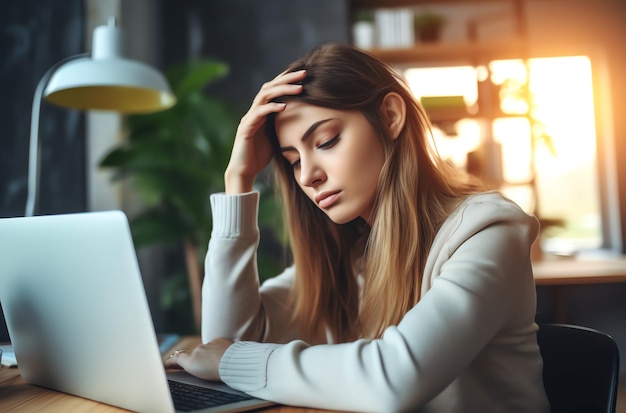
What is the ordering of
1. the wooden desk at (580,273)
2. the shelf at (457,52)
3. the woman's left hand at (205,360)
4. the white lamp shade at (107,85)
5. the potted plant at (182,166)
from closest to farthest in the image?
the woman's left hand at (205,360), the white lamp shade at (107,85), the wooden desk at (580,273), the potted plant at (182,166), the shelf at (457,52)

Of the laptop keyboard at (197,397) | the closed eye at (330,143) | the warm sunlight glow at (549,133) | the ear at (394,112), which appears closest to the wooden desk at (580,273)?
the warm sunlight glow at (549,133)

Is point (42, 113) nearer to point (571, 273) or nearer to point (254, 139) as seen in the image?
point (254, 139)

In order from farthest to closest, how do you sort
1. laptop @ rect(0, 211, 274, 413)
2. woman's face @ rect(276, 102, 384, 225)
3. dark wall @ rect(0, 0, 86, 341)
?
dark wall @ rect(0, 0, 86, 341)
woman's face @ rect(276, 102, 384, 225)
laptop @ rect(0, 211, 274, 413)

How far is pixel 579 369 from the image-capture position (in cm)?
93

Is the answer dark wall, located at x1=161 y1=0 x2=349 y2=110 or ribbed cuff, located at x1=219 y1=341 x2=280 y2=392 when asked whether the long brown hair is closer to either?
ribbed cuff, located at x1=219 y1=341 x2=280 y2=392

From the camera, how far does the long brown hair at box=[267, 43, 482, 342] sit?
1020mm

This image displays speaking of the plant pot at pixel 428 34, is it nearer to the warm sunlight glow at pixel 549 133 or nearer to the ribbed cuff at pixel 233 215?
the warm sunlight glow at pixel 549 133

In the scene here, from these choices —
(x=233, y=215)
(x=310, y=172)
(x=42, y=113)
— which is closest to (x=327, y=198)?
(x=310, y=172)

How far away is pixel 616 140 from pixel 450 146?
40.1 inches

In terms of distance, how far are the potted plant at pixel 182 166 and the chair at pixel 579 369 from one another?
176cm

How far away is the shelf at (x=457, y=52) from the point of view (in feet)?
10.0

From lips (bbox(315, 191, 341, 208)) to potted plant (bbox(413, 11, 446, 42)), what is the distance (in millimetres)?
2389

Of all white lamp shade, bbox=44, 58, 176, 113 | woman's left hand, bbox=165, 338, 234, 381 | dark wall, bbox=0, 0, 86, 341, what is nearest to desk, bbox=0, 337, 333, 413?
woman's left hand, bbox=165, 338, 234, 381

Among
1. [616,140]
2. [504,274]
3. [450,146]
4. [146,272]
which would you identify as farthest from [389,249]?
[616,140]
